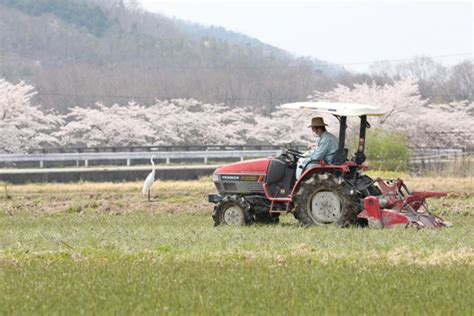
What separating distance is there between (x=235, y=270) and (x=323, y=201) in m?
5.65

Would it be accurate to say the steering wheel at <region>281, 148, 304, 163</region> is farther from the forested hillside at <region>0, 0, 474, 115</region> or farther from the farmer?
the forested hillside at <region>0, 0, 474, 115</region>

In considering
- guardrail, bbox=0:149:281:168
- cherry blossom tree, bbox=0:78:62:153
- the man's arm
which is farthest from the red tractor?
cherry blossom tree, bbox=0:78:62:153

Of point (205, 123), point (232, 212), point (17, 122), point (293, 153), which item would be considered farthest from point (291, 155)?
point (205, 123)

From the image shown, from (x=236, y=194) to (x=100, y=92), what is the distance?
86421mm

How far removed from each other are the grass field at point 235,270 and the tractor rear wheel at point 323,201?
0.34 m

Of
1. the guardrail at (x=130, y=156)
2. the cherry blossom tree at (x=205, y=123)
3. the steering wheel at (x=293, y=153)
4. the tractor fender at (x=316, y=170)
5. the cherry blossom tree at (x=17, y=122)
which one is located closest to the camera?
the tractor fender at (x=316, y=170)

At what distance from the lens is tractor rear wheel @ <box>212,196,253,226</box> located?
1758 centimetres

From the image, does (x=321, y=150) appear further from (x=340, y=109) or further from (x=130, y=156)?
(x=130, y=156)

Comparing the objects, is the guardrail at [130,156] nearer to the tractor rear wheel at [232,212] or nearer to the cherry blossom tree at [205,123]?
the cherry blossom tree at [205,123]

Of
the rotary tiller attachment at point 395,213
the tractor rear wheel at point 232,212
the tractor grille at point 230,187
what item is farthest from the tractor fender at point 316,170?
the tractor grille at point 230,187

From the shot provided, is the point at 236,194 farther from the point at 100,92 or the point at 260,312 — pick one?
the point at 100,92

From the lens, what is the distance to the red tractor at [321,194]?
16.2 meters

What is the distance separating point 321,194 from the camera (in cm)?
1661

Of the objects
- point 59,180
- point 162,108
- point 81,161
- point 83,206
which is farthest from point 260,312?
point 162,108
